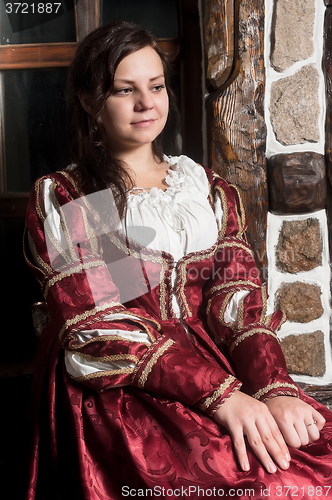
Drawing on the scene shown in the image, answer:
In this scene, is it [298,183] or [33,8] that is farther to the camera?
[33,8]

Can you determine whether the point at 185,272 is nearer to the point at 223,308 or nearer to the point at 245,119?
the point at 223,308

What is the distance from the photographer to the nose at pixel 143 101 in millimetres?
1144

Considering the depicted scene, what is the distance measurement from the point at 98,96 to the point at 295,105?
2.29 ft

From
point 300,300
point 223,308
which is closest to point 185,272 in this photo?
point 223,308

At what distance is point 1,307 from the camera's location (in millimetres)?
1658

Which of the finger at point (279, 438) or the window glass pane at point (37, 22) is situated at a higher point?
the window glass pane at point (37, 22)

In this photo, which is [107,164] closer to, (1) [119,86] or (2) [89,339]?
(1) [119,86]

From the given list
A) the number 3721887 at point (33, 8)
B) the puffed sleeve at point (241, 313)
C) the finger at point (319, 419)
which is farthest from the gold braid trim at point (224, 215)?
the number 3721887 at point (33, 8)

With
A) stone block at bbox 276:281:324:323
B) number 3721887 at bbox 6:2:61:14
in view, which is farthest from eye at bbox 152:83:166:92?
stone block at bbox 276:281:324:323

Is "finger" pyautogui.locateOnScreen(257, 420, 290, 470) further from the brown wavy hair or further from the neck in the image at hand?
the neck

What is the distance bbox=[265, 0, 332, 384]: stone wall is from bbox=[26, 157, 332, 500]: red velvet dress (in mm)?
317

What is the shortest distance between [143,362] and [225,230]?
0.49 m

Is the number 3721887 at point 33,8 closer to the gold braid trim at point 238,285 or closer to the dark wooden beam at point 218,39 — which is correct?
the dark wooden beam at point 218,39

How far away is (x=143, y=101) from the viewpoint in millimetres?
1144
